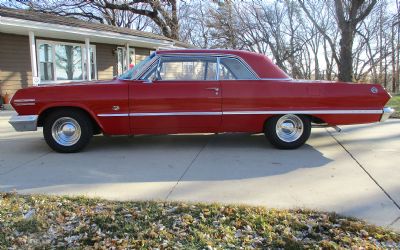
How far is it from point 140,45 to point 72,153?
13762mm

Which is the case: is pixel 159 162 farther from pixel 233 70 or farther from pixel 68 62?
pixel 68 62

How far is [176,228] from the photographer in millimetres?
3645

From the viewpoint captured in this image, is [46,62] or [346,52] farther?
[346,52]

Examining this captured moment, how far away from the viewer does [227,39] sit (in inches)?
1479

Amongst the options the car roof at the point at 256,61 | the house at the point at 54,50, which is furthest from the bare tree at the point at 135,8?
the car roof at the point at 256,61

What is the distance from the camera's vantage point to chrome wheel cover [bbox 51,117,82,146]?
265 inches

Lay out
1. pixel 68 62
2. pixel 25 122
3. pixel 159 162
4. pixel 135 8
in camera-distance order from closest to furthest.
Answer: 1. pixel 159 162
2. pixel 25 122
3. pixel 68 62
4. pixel 135 8

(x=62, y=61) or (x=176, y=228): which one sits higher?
(x=62, y=61)

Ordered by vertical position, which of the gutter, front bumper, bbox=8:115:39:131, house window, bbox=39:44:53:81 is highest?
the gutter

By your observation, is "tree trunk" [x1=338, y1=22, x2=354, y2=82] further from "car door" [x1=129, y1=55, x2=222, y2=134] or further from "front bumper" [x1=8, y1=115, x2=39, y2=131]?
"front bumper" [x1=8, y1=115, x2=39, y2=131]

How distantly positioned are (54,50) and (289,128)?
1158 centimetres

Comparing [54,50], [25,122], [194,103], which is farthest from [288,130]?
[54,50]

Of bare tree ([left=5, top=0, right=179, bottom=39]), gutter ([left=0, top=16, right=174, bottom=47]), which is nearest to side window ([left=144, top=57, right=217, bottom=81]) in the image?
gutter ([left=0, top=16, right=174, bottom=47])

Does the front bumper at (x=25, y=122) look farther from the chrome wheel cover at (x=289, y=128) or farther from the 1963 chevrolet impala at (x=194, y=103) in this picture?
the chrome wheel cover at (x=289, y=128)
